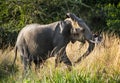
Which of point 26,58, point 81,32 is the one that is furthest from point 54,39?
point 26,58

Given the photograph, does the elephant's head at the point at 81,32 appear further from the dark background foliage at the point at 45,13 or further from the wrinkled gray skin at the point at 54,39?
the dark background foliage at the point at 45,13

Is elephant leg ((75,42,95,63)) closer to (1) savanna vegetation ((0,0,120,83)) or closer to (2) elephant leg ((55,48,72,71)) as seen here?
(1) savanna vegetation ((0,0,120,83))

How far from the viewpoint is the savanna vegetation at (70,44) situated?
8.48 m

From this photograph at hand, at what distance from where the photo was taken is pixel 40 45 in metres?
9.62

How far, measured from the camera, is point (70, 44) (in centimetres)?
1255

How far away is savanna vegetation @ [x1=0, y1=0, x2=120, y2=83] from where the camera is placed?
27.8ft

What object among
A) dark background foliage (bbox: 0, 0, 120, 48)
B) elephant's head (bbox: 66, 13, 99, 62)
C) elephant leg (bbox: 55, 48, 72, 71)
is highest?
elephant's head (bbox: 66, 13, 99, 62)

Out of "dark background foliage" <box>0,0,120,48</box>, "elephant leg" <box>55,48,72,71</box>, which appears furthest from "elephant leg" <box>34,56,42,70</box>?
"dark background foliage" <box>0,0,120,48</box>

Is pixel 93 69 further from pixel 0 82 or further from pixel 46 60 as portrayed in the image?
pixel 0 82

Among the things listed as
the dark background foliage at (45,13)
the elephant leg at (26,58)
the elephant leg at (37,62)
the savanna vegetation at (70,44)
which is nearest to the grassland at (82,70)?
the savanna vegetation at (70,44)

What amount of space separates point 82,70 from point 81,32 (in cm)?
100

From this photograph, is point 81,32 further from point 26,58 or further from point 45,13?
point 45,13

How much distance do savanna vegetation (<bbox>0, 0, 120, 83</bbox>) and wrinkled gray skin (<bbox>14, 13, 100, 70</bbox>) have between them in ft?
0.71

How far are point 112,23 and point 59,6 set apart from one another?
2014 mm
